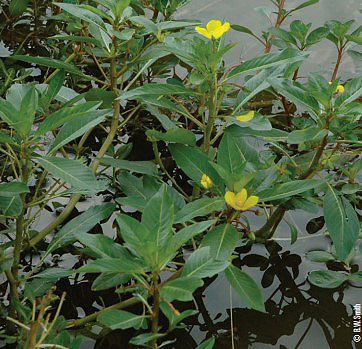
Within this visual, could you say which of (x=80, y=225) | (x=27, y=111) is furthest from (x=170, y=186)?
(x=27, y=111)

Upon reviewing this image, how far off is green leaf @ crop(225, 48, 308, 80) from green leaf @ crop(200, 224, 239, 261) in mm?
429

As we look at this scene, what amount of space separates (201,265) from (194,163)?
0.42 m

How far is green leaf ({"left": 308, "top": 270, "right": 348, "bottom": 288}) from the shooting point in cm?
199

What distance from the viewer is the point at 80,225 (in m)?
1.92

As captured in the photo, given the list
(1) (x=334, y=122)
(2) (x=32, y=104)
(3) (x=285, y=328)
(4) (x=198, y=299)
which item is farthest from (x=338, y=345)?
(2) (x=32, y=104)

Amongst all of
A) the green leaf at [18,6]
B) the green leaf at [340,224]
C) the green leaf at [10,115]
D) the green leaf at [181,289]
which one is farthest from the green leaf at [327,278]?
the green leaf at [18,6]

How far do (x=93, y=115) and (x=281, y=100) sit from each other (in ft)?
3.63

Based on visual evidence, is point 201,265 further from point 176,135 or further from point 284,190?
point 176,135

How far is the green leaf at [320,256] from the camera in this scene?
2.06 metres

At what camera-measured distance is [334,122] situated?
1.83 meters

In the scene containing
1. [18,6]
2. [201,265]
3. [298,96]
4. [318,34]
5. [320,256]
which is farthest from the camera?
[18,6]

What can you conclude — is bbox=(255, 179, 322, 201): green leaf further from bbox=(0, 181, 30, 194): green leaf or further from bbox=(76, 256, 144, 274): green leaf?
bbox=(0, 181, 30, 194): green leaf

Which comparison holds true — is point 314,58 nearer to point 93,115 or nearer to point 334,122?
point 334,122

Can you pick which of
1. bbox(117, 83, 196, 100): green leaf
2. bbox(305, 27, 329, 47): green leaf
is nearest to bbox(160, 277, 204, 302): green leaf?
bbox(117, 83, 196, 100): green leaf
